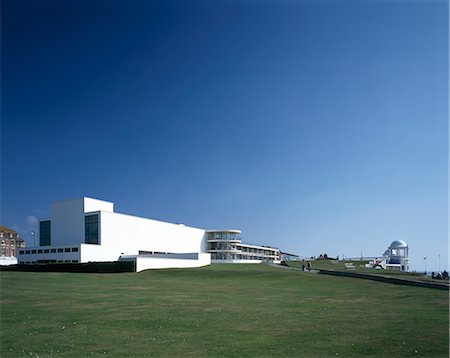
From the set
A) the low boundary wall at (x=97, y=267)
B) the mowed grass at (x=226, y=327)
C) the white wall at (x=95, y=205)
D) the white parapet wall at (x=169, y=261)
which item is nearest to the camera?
→ the mowed grass at (x=226, y=327)

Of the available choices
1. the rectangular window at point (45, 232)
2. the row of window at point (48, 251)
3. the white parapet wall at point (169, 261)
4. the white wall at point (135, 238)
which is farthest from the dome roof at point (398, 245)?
the rectangular window at point (45, 232)

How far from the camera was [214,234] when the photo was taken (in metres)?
101

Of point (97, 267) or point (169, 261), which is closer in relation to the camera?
point (97, 267)

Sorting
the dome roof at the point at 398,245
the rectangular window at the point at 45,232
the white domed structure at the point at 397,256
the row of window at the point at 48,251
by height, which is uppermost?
the rectangular window at the point at 45,232

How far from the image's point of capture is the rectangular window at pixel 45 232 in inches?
2926

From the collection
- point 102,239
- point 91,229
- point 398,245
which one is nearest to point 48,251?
point 91,229

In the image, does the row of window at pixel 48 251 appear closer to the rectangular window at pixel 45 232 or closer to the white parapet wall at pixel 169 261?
the rectangular window at pixel 45 232

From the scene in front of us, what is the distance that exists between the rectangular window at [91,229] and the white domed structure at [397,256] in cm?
6262

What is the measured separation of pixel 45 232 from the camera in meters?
74.9

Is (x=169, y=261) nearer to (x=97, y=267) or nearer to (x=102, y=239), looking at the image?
(x=97, y=267)

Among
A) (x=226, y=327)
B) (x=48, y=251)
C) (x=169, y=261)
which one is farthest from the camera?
(x=48, y=251)

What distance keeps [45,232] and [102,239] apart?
15.6 m

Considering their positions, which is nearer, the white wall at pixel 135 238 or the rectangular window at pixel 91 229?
the white wall at pixel 135 238

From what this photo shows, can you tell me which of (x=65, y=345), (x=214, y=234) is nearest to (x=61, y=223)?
(x=214, y=234)
